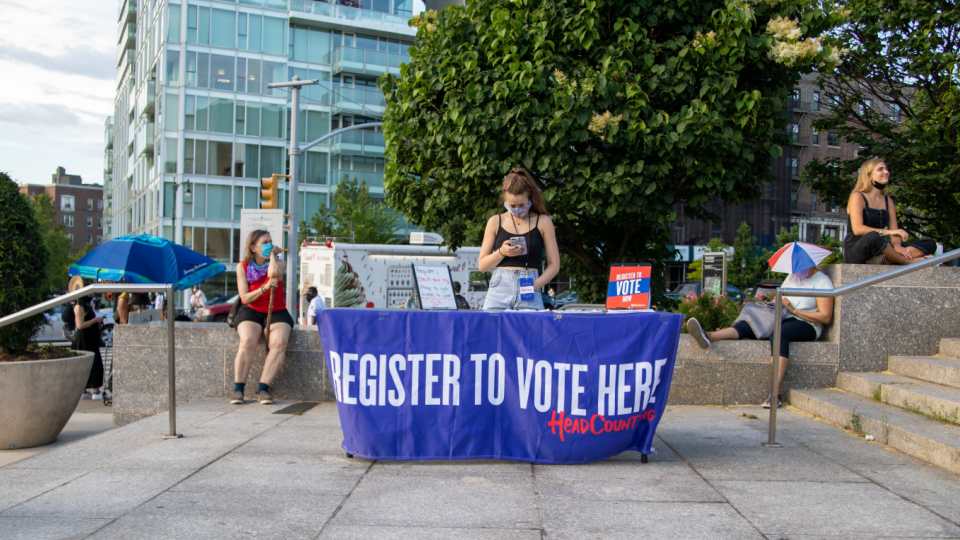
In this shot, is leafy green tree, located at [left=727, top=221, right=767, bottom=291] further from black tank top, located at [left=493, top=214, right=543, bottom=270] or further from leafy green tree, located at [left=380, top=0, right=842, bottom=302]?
black tank top, located at [left=493, top=214, right=543, bottom=270]

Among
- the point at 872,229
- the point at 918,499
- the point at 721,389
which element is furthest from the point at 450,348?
the point at 872,229

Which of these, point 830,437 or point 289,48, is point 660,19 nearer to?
point 830,437

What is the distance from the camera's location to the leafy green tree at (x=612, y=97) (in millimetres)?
7730

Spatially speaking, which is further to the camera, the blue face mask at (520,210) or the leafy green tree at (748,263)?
the leafy green tree at (748,263)

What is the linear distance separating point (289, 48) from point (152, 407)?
41600 mm

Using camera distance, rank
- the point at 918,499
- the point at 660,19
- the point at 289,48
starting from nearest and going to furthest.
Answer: the point at 918,499
the point at 660,19
the point at 289,48

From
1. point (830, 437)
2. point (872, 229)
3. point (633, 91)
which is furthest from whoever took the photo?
point (633, 91)

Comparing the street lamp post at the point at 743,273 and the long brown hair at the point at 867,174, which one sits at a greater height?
the long brown hair at the point at 867,174

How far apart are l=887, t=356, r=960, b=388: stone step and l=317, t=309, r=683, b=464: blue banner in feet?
9.96

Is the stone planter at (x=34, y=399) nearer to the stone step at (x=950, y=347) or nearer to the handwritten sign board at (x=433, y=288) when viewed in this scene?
the handwritten sign board at (x=433, y=288)

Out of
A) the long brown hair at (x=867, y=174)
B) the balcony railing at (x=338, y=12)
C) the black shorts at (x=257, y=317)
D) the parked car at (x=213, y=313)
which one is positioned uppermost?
the balcony railing at (x=338, y=12)

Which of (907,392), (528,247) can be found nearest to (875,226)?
(907,392)

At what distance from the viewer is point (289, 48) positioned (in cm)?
4519

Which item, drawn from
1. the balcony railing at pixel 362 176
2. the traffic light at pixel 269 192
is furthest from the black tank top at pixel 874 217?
the balcony railing at pixel 362 176
